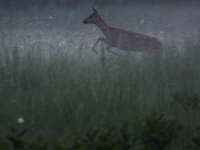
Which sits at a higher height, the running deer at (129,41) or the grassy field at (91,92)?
the running deer at (129,41)

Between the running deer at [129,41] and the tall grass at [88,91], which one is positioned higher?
the running deer at [129,41]

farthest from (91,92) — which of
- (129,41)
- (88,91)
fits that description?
(129,41)

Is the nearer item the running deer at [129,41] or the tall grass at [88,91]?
the tall grass at [88,91]

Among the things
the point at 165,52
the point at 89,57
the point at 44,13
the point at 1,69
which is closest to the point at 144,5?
the point at 44,13

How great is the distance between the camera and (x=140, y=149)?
1509 mm

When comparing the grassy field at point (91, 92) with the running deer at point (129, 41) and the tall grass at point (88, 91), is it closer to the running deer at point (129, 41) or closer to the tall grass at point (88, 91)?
the tall grass at point (88, 91)

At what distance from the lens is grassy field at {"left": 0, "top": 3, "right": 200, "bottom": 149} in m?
2.23

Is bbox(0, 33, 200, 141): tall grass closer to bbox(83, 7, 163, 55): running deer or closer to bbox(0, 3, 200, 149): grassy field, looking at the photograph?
bbox(0, 3, 200, 149): grassy field

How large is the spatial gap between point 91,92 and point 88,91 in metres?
0.03

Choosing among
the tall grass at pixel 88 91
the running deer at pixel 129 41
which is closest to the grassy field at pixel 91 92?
the tall grass at pixel 88 91

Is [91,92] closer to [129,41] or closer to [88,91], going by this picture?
[88,91]

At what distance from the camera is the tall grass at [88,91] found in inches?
88.2

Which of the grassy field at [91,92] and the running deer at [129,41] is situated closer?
the grassy field at [91,92]

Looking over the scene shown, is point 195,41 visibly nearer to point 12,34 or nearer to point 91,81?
point 91,81
